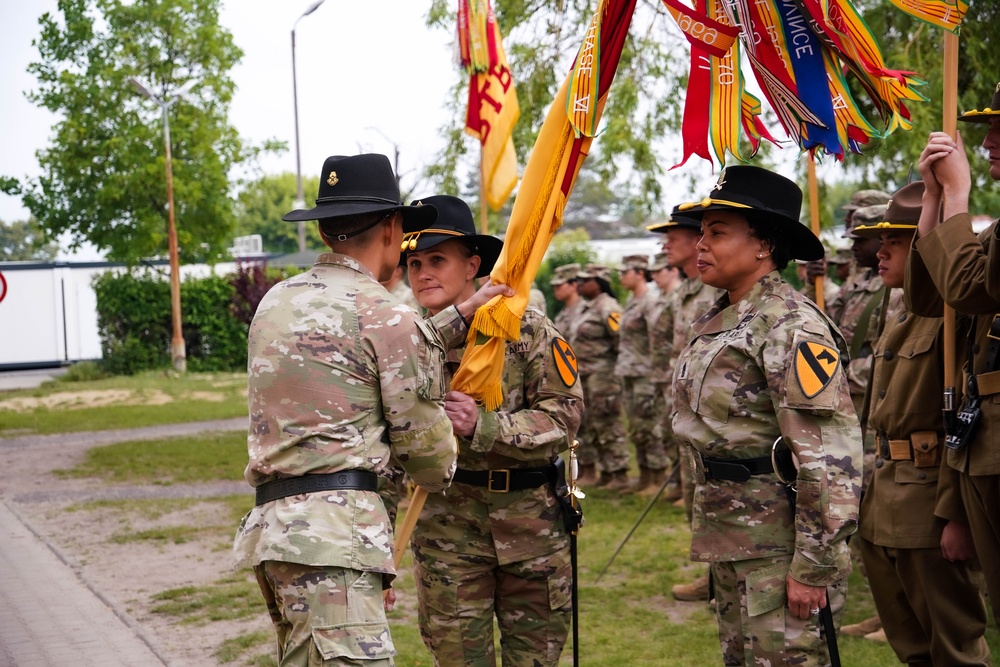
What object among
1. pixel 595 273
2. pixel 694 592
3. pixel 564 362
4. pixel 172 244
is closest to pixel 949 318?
pixel 564 362

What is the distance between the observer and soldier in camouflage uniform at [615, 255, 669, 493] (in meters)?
11.3

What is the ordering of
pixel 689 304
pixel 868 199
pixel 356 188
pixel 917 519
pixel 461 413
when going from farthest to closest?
pixel 689 304, pixel 868 199, pixel 917 519, pixel 461 413, pixel 356 188

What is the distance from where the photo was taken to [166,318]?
28047mm

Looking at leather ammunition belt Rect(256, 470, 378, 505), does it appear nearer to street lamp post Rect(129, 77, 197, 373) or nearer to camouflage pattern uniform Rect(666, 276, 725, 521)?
camouflage pattern uniform Rect(666, 276, 725, 521)

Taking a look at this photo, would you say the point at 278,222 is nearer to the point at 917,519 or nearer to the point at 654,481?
the point at 654,481

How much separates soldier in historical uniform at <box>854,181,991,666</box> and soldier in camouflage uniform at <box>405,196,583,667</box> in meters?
1.43

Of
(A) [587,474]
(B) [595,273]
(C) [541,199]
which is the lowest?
(A) [587,474]

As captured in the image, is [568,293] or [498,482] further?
[568,293]

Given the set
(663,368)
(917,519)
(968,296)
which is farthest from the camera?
(663,368)

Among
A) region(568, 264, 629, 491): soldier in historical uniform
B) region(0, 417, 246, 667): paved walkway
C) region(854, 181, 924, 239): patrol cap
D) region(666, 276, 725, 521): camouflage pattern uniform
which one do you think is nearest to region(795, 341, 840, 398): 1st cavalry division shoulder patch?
region(854, 181, 924, 239): patrol cap

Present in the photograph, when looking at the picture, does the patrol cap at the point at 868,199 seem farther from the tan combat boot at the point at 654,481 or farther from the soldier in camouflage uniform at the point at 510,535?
the tan combat boot at the point at 654,481

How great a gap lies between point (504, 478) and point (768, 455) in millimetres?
1107

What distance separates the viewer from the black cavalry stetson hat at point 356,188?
3469 millimetres

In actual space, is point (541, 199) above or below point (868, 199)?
below
